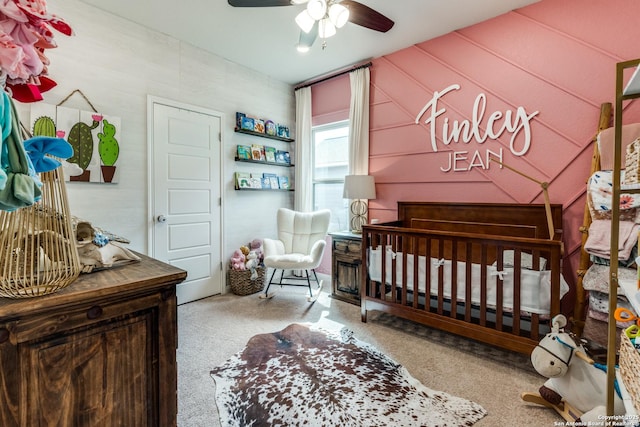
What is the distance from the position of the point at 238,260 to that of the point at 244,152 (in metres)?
1.26

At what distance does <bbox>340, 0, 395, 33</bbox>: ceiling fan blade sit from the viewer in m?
1.94

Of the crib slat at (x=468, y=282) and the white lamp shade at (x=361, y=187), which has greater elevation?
the white lamp shade at (x=361, y=187)

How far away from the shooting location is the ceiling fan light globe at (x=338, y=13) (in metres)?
1.77

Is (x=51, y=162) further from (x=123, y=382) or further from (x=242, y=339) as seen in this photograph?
(x=242, y=339)

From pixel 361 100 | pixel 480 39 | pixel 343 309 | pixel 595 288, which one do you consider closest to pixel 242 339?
pixel 343 309

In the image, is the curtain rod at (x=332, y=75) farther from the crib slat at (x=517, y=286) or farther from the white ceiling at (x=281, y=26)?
the crib slat at (x=517, y=286)

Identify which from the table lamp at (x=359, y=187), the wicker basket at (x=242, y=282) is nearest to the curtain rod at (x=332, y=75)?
the table lamp at (x=359, y=187)

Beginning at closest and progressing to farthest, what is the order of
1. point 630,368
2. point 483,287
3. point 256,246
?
1. point 630,368
2. point 483,287
3. point 256,246

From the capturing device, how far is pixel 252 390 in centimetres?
169

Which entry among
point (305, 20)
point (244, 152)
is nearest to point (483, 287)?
point (305, 20)

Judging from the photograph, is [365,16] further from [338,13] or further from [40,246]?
[40,246]

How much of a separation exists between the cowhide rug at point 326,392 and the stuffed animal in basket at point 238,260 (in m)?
1.26

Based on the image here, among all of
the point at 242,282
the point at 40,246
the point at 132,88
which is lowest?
the point at 242,282

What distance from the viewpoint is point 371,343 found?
226cm
